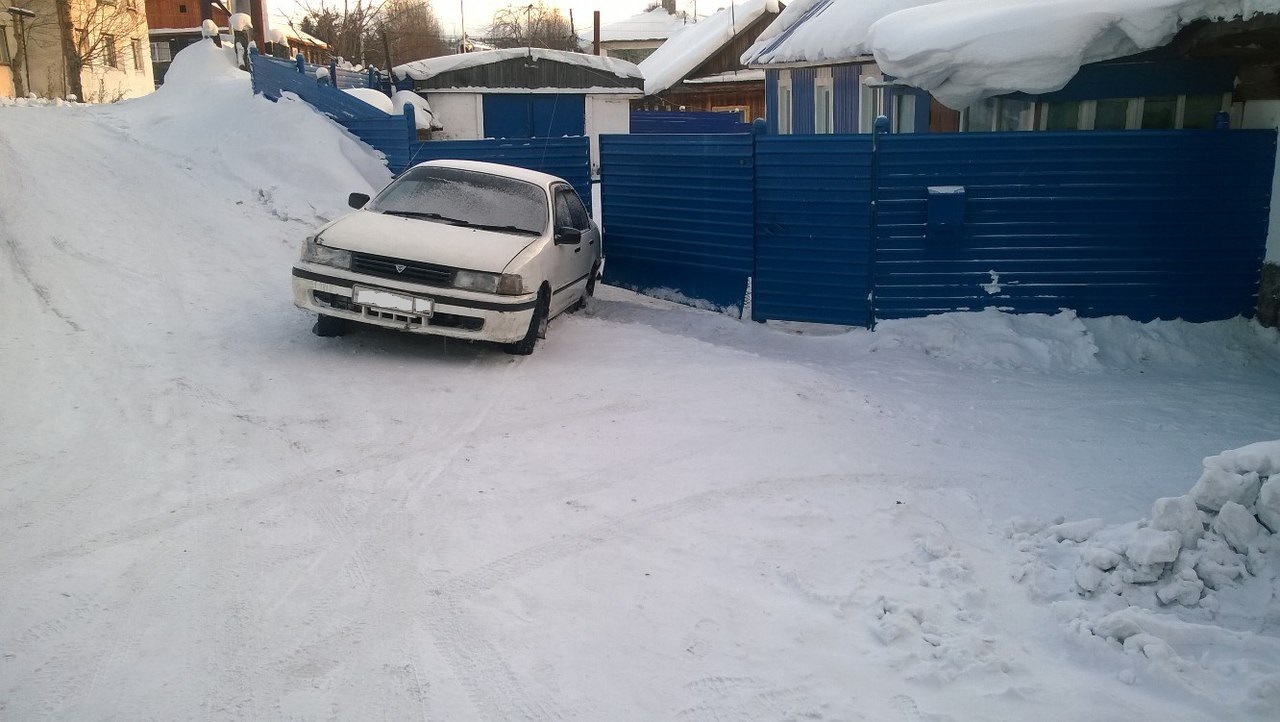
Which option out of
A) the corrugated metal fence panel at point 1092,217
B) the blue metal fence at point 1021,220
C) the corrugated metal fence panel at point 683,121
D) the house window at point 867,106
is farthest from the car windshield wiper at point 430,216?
the corrugated metal fence panel at point 683,121

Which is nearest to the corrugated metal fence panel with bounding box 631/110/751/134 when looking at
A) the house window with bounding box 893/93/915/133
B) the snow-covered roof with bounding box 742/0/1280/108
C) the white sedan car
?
the house window with bounding box 893/93/915/133

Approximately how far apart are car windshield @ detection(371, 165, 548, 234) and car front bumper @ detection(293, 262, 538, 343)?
1.09 meters

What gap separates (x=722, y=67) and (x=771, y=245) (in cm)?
2414

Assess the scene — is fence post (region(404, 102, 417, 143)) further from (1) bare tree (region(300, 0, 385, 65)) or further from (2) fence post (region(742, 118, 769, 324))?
(1) bare tree (region(300, 0, 385, 65))

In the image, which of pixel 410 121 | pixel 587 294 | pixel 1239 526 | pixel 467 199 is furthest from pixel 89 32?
pixel 1239 526

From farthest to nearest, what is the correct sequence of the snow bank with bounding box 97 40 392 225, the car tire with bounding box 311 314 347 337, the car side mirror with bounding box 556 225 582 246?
the snow bank with bounding box 97 40 392 225 < the car side mirror with bounding box 556 225 582 246 < the car tire with bounding box 311 314 347 337

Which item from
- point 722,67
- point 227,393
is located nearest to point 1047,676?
point 227,393

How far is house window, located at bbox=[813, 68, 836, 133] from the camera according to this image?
56.2 feet

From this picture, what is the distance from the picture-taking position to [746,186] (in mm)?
10109

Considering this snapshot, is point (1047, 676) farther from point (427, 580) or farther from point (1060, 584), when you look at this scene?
point (427, 580)

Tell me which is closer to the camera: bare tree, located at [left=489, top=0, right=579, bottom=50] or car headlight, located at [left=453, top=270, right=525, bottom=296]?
car headlight, located at [left=453, top=270, right=525, bottom=296]

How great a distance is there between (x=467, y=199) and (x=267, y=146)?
7417mm

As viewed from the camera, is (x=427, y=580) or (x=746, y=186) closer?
(x=427, y=580)

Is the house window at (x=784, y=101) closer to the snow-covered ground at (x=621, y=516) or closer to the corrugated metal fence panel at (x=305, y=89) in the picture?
the corrugated metal fence panel at (x=305, y=89)
